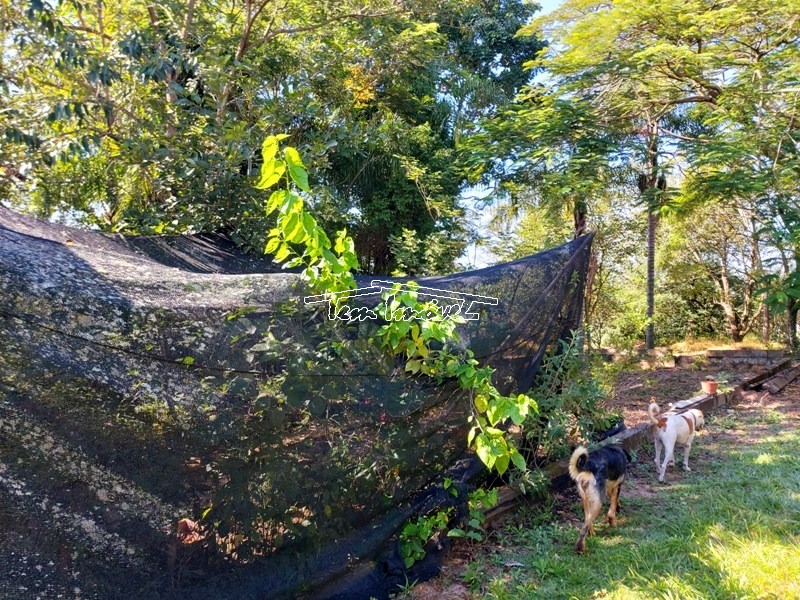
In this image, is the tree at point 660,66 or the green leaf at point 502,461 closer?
the green leaf at point 502,461

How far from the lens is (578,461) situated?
102 inches

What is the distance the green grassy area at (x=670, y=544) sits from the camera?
6.91ft

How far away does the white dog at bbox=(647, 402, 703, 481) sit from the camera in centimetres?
343

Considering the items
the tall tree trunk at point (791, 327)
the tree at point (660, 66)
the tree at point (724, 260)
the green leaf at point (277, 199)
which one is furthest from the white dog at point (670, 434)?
the tree at point (724, 260)

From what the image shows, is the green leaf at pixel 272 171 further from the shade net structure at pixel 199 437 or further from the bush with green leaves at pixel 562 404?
the bush with green leaves at pixel 562 404

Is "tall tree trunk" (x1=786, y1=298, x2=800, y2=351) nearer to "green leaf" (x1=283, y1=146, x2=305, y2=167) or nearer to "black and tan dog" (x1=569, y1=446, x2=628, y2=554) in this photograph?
"black and tan dog" (x1=569, y1=446, x2=628, y2=554)

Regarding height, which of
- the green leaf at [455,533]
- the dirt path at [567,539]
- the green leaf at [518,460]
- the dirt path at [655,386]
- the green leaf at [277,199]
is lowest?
the dirt path at [567,539]

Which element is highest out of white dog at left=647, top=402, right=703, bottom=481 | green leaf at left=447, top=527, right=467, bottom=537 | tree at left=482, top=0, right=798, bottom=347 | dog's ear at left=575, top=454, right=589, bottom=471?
tree at left=482, top=0, right=798, bottom=347

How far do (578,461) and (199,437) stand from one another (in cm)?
181

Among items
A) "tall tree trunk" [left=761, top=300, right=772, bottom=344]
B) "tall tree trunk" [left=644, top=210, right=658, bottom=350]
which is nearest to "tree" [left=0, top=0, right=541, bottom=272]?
"tall tree trunk" [left=644, top=210, right=658, bottom=350]

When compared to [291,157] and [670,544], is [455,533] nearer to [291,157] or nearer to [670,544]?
[670,544]

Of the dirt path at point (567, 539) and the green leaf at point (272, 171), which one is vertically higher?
the green leaf at point (272, 171)

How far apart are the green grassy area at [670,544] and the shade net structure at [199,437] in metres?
0.46

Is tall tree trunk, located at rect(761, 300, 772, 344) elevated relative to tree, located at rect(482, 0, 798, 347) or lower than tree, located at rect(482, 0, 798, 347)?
lower
